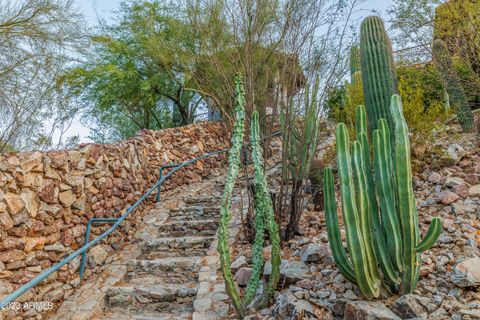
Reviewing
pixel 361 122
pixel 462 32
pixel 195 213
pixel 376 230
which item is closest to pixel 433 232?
pixel 376 230

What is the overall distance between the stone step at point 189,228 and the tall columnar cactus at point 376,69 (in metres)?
2.33

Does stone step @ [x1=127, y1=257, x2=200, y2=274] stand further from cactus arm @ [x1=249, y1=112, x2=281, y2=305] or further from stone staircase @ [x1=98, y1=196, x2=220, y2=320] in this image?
cactus arm @ [x1=249, y1=112, x2=281, y2=305]

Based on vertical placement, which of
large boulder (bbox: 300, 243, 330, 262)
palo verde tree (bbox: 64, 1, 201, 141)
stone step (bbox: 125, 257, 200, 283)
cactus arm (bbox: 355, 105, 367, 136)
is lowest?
stone step (bbox: 125, 257, 200, 283)

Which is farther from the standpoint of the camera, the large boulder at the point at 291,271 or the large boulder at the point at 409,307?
the large boulder at the point at 291,271

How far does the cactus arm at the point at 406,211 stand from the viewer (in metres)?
1.86

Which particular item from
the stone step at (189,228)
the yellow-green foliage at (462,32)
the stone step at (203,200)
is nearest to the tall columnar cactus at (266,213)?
the stone step at (189,228)

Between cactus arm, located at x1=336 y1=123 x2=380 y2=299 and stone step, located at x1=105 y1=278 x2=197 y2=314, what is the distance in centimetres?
153

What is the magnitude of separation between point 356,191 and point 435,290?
74 cm

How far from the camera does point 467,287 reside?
186cm

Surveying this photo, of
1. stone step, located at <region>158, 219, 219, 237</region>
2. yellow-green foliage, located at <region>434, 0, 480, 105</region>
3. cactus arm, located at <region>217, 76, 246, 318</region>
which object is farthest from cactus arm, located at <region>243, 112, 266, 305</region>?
yellow-green foliage, located at <region>434, 0, 480, 105</region>

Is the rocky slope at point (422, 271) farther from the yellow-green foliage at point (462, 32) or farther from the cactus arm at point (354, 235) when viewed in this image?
the yellow-green foliage at point (462, 32)

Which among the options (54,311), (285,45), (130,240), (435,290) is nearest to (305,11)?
(285,45)

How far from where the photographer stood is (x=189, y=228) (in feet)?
13.4

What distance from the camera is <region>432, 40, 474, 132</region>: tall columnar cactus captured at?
4.97 meters
